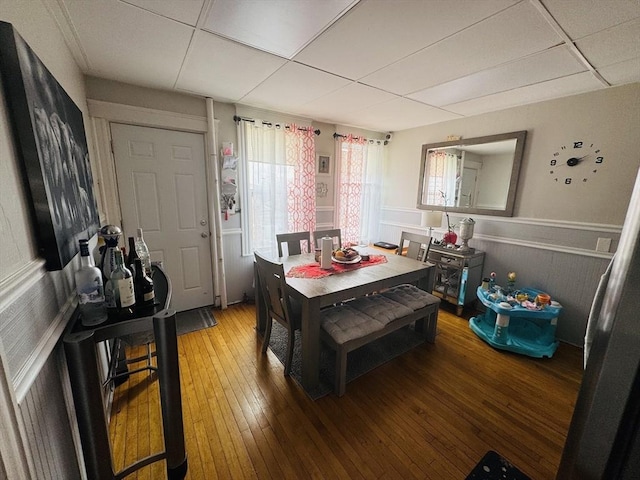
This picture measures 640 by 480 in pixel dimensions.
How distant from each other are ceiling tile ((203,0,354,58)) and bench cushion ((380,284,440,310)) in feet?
6.83

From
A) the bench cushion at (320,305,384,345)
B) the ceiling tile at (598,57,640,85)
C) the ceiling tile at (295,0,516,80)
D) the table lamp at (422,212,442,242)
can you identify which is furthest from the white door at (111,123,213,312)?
the ceiling tile at (598,57,640,85)

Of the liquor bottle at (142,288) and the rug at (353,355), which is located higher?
the liquor bottle at (142,288)

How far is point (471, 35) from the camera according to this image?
1.49 m

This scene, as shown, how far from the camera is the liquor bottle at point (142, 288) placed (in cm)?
118

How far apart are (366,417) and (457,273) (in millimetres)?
2071

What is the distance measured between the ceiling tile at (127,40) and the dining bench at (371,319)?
211cm

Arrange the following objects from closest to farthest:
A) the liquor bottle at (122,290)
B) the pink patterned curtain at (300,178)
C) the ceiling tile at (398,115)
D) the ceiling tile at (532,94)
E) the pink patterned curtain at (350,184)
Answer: the liquor bottle at (122,290) < the ceiling tile at (532,94) < the ceiling tile at (398,115) < the pink patterned curtain at (300,178) < the pink patterned curtain at (350,184)

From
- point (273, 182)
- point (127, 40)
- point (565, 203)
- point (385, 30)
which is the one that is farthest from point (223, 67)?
point (565, 203)

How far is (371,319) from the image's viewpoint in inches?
78.8

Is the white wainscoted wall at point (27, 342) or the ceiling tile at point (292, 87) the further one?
the ceiling tile at point (292, 87)

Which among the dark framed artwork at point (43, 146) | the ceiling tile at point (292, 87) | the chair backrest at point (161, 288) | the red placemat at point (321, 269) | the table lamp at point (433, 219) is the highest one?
the ceiling tile at point (292, 87)

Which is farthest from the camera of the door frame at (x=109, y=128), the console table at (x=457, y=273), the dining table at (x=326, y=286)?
the console table at (x=457, y=273)

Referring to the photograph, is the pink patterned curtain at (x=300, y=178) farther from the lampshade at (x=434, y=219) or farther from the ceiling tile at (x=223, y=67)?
the lampshade at (x=434, y=219)

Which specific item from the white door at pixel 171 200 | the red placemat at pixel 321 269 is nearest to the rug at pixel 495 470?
the red placemat at pixel 321 269
